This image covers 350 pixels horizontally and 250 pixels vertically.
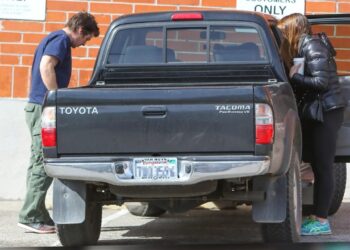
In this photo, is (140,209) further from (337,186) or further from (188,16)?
(188,16)

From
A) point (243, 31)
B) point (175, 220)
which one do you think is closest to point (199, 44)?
point (243, 31)

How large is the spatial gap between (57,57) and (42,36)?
2.52 m

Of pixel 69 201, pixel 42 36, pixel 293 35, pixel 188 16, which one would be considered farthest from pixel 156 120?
pixel 42 36

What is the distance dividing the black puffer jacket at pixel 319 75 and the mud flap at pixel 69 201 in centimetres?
214

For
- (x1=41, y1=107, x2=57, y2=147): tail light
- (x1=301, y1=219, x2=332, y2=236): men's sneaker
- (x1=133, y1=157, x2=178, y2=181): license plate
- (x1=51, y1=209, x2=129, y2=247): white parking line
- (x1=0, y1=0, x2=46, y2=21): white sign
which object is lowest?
(x1=51, y1=209, x2=129, y2=247): white parking line

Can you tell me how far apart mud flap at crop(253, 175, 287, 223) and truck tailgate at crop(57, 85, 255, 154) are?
0.43m

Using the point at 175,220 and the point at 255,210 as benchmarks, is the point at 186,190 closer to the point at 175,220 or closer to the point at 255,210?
the point at 255,210

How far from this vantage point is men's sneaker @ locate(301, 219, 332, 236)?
683cm

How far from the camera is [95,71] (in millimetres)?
6633

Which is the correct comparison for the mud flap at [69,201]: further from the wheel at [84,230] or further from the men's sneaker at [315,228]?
the men's sneaker at [315,228]

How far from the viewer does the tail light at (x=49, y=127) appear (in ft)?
17.2

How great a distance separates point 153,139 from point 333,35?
358 cm

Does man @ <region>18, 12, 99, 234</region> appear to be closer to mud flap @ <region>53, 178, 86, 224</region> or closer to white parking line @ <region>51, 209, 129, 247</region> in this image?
white parking line @ <region>51, 209, 129, 247</region>

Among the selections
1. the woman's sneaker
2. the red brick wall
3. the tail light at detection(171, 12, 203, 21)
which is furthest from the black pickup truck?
the red brick wall
